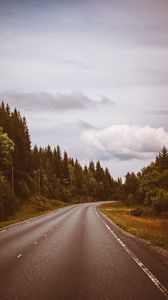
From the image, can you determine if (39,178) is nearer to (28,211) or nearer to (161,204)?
(28,211)

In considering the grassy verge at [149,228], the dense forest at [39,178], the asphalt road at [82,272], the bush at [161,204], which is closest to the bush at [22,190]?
the dense forest at [39,178]

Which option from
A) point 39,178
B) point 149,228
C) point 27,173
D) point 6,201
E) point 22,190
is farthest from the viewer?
point 39,178

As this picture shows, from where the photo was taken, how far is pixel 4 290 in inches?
359

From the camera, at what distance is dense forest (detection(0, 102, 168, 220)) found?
59.6m

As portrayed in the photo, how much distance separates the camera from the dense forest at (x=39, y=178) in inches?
2345

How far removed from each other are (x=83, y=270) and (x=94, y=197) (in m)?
178

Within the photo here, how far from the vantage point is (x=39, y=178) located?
10762 centimetres

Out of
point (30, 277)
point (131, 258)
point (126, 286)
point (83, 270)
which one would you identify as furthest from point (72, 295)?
point (131, 258)

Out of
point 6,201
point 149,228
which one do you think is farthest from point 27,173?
point 149,228

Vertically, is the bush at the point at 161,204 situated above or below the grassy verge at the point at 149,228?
above

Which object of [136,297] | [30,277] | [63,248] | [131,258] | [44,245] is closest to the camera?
[136,297]

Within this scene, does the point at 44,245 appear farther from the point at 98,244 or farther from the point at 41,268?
the point at 41,268

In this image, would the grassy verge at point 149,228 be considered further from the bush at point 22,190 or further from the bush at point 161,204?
the bush at point 22,190

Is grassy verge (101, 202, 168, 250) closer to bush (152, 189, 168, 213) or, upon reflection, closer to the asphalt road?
the asphalt road
